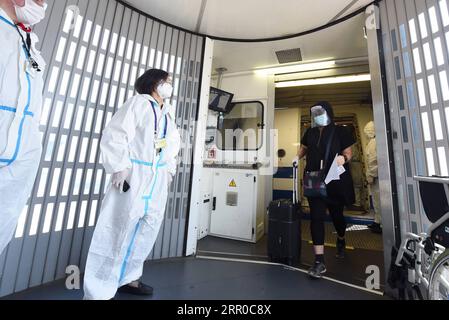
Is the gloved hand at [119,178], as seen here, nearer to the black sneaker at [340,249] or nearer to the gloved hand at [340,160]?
the gloved hand at [340,160]

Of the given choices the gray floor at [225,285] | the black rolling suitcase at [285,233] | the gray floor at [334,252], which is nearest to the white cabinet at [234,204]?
the gray floor at [334,252]

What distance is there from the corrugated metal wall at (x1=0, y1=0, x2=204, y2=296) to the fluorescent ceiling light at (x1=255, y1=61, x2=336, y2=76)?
5.89 feet

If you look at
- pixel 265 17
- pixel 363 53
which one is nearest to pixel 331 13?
pixel 265 17

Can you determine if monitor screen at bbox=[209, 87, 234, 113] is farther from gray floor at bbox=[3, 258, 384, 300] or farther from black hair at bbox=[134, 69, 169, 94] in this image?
gray floor at bbox=[3, 258, 384, 300]

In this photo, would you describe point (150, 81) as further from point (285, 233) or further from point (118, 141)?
point (285, 233)

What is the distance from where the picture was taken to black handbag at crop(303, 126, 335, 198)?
1865 millimetres

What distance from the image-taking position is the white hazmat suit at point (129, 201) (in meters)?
1.28

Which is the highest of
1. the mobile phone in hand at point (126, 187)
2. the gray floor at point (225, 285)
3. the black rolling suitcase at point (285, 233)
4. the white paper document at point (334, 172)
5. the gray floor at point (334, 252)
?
the white paper document at point (334, 172)

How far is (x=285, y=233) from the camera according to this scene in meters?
2.16

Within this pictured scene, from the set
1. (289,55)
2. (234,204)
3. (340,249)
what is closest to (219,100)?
(289,55)

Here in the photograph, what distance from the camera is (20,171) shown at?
933mm

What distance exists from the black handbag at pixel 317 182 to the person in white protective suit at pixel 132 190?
4.12 ft

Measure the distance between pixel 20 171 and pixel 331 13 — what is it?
2824 millimetres

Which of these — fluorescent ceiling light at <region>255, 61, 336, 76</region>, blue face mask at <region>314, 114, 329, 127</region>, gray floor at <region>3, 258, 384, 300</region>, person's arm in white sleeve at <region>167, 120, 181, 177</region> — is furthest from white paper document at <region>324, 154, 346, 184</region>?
fluorescent ceiling light at <region>255, 61, 336, 76</region>
